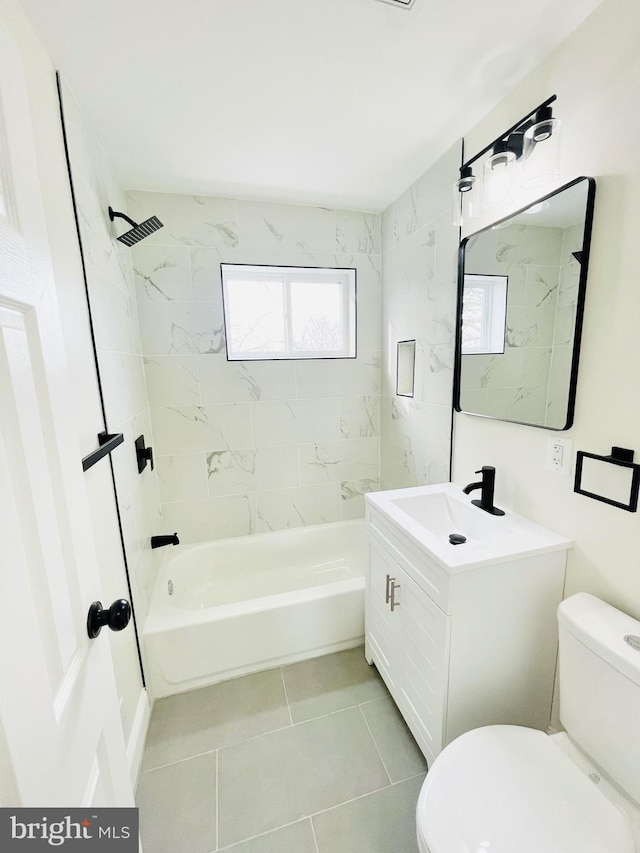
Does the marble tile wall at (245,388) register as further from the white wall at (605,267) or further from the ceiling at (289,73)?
the white wall at (605,267)

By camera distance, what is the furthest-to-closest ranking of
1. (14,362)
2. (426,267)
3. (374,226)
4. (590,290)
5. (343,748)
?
(374,226) → (426,267) → (343,748) → (590,290) → (14,362)

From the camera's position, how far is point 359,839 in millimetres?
1086

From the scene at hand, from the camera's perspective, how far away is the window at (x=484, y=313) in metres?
1.39

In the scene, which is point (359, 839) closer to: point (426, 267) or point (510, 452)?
point (510, 452)

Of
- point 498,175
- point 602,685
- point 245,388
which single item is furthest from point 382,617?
point 498,175

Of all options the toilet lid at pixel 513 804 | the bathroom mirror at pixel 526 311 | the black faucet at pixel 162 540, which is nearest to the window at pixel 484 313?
the bathroom mirror at pixel 526 311

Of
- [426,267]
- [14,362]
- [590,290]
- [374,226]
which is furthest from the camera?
[374,226]

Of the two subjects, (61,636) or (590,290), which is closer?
(61,636)

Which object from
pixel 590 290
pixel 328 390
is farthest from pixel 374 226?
pixel 590 290

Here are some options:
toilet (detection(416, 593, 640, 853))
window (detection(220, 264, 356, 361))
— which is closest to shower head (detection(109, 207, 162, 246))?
window (detection(220, 264, 356, 361))

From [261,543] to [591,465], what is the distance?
192 centimetres
